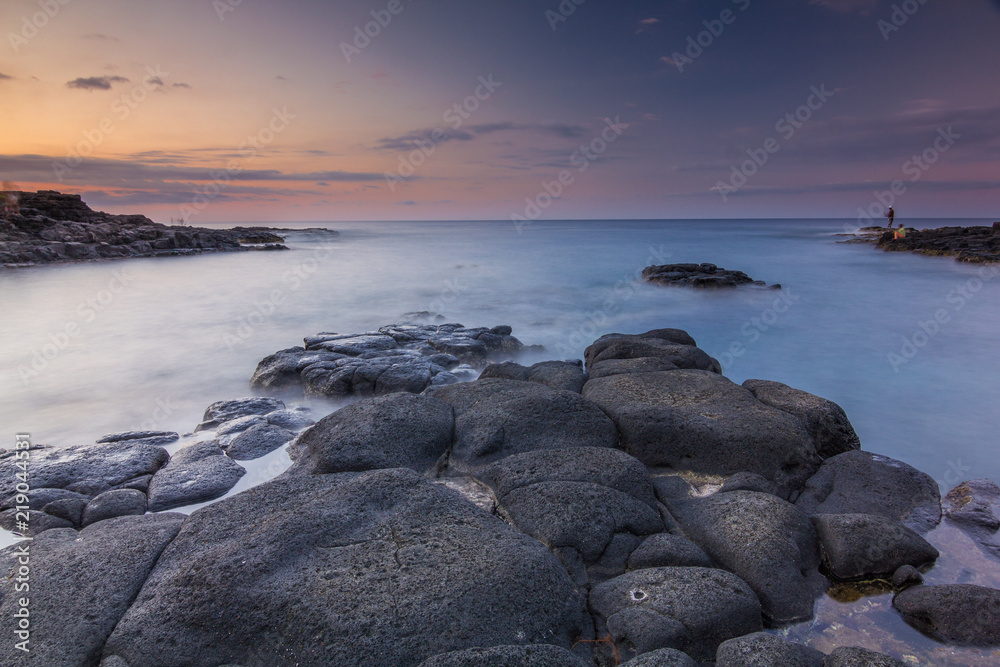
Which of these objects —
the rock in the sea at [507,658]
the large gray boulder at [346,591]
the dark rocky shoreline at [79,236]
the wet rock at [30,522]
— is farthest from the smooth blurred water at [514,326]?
the rock in the sea at [507,658]

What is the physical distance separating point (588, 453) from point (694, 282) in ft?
50.8

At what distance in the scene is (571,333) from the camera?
1234cm

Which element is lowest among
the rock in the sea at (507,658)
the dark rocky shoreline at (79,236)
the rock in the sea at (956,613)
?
the rock in the sea at (956,613)

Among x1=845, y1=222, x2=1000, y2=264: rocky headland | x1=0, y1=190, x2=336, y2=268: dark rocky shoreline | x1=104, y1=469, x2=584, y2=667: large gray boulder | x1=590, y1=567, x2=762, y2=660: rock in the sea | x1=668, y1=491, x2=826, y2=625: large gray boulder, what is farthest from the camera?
x1=0, y1=190, x2=336, y2=268: dark rocky shoreline

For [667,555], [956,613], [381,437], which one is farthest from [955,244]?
[381,437]

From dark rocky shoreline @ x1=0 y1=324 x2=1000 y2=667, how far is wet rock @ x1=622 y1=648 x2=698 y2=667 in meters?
0.01

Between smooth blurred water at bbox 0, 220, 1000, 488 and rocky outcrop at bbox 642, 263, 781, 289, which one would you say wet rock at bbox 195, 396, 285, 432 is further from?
rocky outcrop at bbox 642, 263, 781, 289

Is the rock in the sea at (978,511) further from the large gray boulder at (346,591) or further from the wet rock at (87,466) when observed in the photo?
the wet rock at (87,466)

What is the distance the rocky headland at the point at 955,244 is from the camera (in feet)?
75.0

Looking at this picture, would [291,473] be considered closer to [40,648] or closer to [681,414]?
[40,648]

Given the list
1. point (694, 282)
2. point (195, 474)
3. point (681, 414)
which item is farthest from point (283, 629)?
point (694, 282)

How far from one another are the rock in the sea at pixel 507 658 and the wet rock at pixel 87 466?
13.1ft

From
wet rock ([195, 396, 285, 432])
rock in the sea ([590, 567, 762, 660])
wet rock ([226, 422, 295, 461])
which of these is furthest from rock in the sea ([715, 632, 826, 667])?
Answer: wet rock ([195, 396, 285, 432])

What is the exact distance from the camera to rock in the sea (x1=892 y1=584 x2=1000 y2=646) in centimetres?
291
